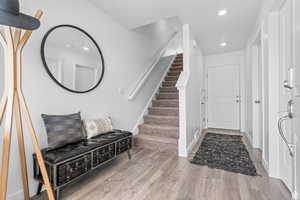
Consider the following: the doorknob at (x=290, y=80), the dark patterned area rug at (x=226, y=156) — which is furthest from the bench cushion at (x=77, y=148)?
the doorknob at (x=290, y=80)

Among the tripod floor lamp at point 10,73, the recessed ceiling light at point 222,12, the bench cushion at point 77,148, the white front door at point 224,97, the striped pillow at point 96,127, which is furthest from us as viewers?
the white front door at point 224,97

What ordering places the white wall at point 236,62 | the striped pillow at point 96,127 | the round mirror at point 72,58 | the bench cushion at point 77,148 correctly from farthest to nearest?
the white wall at point 236,62 < the striped pillow at point 96,127 < the round mirror at point 72,58 < the bench cushion at point 77,148

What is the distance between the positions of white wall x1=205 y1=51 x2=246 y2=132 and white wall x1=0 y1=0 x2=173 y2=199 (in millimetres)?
2258

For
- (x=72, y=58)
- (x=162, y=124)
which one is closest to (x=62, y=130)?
(x=72, y=58)

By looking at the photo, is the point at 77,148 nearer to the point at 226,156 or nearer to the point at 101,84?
the point at 101,84

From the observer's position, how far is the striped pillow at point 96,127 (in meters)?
1.99

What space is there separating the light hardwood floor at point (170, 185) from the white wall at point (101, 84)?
0.65 metres

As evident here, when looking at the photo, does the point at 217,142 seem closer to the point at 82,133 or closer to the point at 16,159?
the point at 82,133

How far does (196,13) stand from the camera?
2.42m

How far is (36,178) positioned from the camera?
1.52 metres

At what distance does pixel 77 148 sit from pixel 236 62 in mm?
4810

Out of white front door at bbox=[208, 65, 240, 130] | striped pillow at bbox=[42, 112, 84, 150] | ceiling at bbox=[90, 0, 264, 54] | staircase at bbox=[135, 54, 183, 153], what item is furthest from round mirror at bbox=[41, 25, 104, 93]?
white front door at bbox=[208, 65, 240, 130]

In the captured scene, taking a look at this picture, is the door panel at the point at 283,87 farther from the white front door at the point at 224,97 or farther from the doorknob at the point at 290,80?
the white front door at the point at 224,97

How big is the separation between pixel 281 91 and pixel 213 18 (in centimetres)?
166
